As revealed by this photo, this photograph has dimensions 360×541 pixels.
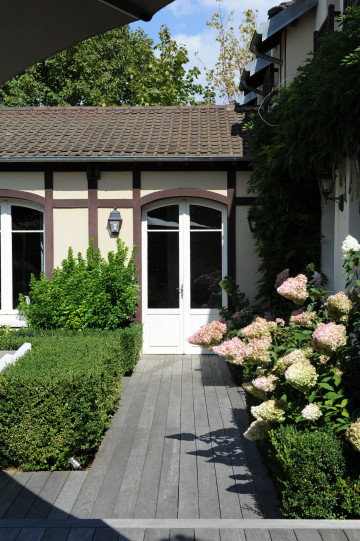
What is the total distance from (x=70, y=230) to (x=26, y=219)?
93 cm

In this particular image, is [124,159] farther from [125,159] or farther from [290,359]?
[290,359]

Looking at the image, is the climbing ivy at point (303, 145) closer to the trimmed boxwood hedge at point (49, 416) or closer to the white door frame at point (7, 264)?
the trimmed boxwood hedge at point (49, 416)

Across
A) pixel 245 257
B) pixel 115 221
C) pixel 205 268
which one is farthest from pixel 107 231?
pixel 245 257

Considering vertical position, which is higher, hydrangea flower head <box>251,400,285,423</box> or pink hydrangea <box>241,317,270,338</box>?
pink hydrangea <box>241,317,270,338</box>

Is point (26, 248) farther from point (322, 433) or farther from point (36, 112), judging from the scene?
point (322, 433)

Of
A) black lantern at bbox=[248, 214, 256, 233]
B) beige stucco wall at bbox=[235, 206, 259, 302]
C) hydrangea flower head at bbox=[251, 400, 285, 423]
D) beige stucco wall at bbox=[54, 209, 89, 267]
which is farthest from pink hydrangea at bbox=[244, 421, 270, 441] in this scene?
beige stucco wall at bbox=[54, 209, 89, 267]

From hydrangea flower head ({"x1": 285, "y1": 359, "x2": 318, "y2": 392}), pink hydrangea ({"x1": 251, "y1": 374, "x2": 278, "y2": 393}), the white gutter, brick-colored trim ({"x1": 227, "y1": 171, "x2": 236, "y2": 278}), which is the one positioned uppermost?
the white gutter

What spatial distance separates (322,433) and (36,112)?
10.5m

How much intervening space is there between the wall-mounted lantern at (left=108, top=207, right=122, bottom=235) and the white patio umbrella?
8.11 metres

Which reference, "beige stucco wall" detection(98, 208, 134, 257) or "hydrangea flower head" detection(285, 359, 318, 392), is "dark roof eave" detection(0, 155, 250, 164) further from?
"hydrangea flower head" detection(285, 359, 318, 392)

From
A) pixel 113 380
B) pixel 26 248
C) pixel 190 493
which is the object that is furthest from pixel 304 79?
pixel 26 248

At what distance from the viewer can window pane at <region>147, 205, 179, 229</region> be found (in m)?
10.7

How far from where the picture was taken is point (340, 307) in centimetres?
410

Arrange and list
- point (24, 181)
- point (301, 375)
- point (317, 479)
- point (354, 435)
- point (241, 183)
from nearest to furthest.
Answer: point (354, 435), point (301, 375), point (317, 479), point (241, 183), point (24, 181)
